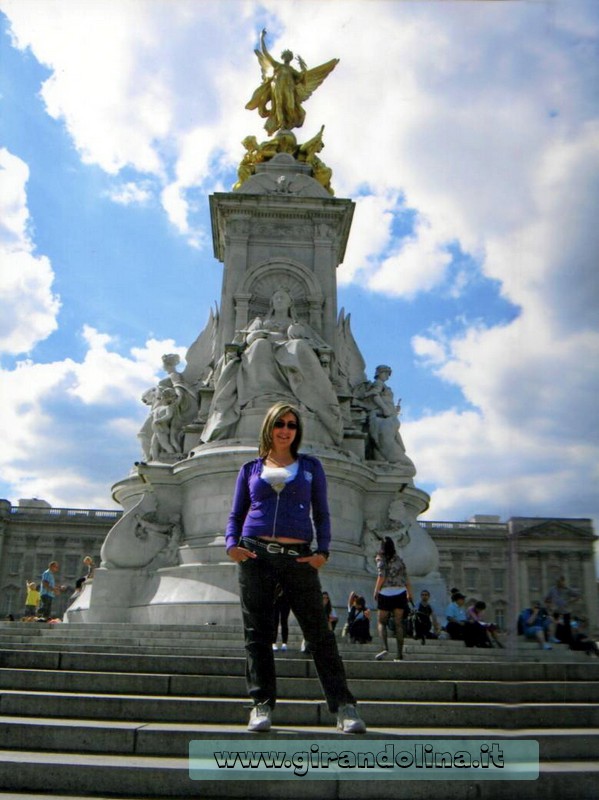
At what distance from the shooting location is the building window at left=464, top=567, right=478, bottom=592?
58.8 metres

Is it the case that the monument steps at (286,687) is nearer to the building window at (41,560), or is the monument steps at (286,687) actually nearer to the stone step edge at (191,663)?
the stone step edge at (191,663)

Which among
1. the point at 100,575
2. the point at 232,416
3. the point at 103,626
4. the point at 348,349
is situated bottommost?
the point at 103,626

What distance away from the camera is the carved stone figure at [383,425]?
65.5ft

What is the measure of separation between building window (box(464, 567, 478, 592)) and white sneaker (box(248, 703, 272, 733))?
56537 millimetres

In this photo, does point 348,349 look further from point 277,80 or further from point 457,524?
point 457,524

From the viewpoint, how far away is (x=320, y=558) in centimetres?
518

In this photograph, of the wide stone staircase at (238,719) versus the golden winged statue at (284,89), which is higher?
the golden winged statue at (284,89)

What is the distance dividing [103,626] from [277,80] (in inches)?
716

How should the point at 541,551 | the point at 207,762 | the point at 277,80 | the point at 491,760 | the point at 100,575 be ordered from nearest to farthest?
the point at 541,551, the point at 491,760, the point at 207,762, the point at 100,575, the point at 277,80

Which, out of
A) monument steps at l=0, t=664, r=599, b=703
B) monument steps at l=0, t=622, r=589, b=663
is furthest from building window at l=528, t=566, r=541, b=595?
monument steps at l=0, t=622, r=589, b=663

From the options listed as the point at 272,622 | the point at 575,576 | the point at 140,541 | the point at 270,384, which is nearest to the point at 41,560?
the point at 140,541

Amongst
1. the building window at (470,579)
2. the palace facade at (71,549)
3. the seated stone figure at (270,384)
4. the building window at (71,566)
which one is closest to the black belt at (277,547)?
the seated stone figure at (270,384)

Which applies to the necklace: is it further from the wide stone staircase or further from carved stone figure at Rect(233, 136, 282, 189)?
carved stone figure at Rect(233, 136, 282, 189)

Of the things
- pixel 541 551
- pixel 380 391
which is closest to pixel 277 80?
pixel 380 391
